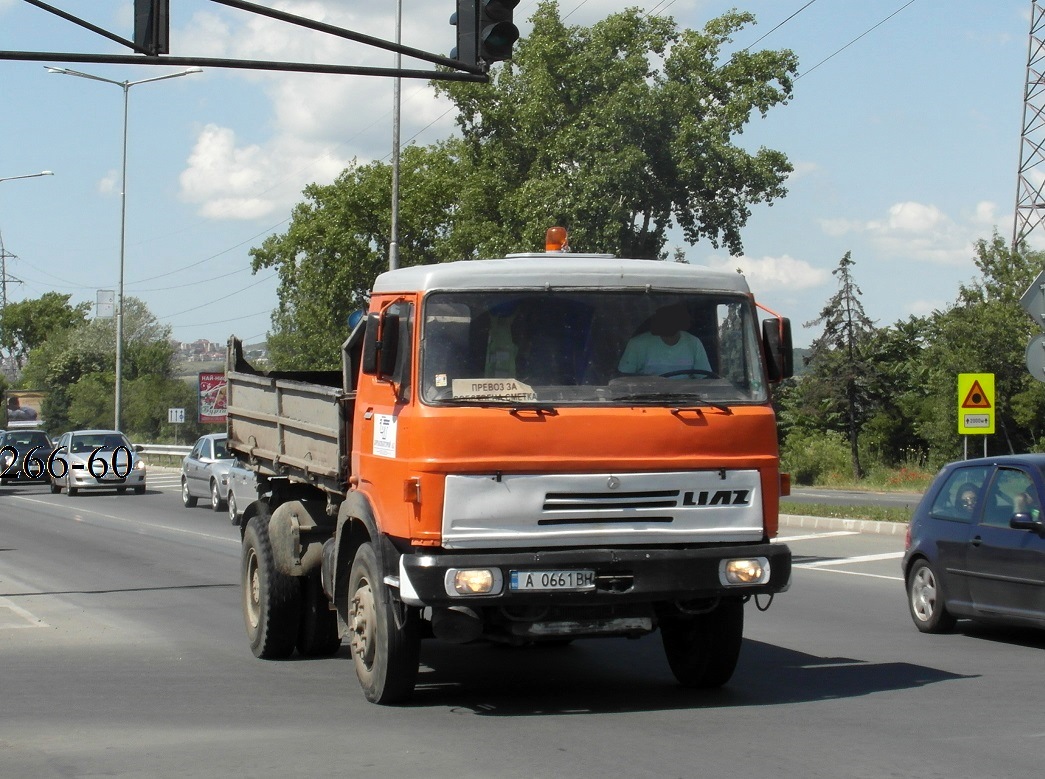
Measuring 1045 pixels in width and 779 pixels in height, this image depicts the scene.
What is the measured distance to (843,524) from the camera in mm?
22812

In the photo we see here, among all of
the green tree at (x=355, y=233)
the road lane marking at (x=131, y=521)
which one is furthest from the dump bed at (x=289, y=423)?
the green tree at (x=355, y=233)

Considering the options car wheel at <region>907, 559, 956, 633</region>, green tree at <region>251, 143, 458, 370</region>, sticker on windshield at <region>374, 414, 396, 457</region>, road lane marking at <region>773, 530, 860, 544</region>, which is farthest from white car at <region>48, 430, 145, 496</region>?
sticker on windshield at <region>374, 414, 396, 457</region>

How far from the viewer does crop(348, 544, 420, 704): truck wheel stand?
308 inches

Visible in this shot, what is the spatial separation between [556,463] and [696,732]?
61.3 inches

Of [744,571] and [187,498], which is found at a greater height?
[744,571]

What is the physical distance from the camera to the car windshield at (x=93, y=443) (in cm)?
3734

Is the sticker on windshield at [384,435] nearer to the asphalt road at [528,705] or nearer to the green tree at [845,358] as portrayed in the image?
the asphalt road at [528,705]

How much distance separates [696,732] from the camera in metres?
7.24

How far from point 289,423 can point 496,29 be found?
391 cm

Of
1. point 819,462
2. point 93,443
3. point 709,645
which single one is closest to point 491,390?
point 709,645

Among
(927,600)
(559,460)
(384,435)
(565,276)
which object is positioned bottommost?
(927,600)

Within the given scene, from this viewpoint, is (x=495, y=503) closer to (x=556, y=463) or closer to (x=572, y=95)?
(x=556, y=463)

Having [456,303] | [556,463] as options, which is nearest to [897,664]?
[556,463]

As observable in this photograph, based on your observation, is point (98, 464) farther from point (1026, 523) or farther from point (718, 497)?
point (718, 497)
